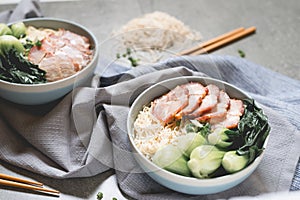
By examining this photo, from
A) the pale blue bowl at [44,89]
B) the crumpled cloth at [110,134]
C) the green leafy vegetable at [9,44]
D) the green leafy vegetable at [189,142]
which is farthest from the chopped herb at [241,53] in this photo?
the green leafy vegetable at [9,44]

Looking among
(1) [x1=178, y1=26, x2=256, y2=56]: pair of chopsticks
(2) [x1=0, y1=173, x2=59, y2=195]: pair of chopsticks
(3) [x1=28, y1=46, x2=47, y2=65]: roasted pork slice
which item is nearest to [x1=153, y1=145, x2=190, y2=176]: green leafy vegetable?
(2) [x1=0, y1=173, x2=59, y2=195]: pair of chopsticks

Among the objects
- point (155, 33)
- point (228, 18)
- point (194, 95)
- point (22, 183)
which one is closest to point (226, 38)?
point (228, 18)

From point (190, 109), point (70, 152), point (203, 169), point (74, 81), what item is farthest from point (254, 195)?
point (74, 81)

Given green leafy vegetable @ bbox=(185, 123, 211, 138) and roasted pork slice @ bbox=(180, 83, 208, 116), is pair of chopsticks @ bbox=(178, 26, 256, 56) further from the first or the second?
green leafy vegetable @ bbox=(185, 123, 211, 138)

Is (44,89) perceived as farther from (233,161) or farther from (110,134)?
(233,161)

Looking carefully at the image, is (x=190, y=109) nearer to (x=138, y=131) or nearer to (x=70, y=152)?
(x=138, y=131)
